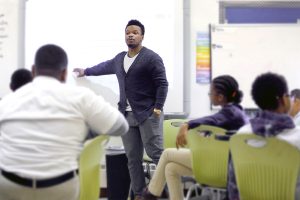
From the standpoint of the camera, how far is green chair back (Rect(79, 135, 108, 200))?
1608 millimetres

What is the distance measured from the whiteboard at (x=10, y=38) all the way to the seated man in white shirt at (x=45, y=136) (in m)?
2.39

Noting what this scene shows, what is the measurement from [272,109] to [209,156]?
0.51 metres

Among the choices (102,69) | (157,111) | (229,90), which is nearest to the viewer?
(229,90)

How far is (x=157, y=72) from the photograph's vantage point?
3.07 m

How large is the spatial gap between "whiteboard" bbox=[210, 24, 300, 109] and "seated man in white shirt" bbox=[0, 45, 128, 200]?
2376 millimetres

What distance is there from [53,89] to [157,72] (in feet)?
5.24

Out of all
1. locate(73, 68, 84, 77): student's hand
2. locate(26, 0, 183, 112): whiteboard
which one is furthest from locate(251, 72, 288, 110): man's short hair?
locate(73, 68, 84, 77): student's hand

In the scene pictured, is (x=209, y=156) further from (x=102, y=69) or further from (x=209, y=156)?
(x=102, y=69)

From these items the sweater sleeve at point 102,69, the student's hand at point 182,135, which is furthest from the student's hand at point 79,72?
the student's hand at point 182,135

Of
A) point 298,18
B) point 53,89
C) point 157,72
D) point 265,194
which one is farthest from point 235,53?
point 53,89

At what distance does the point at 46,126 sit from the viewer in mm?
1502

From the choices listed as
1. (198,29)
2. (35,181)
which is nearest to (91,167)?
(35,181)

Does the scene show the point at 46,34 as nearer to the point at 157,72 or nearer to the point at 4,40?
the point at 4,40

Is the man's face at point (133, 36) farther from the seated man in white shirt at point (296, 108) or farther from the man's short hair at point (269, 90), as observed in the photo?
the man's short hair at point (269, 90)
